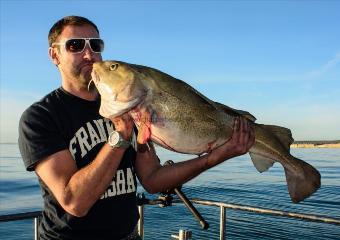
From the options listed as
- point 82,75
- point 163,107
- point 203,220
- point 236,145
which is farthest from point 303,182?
point 82,75

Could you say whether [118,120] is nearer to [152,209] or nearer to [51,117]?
[51,117]

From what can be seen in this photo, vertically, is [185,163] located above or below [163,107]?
below

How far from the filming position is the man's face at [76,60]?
3977 millimetres

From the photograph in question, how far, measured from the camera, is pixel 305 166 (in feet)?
13.9

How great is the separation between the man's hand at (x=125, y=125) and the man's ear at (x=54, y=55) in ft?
3.49

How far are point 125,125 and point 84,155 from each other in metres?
0.53

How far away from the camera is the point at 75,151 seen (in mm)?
3723

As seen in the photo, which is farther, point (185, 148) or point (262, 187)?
point (262, 187)

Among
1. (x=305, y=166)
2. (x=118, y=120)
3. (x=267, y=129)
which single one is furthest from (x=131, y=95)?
(x=305, y=166)

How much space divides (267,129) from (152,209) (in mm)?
25692

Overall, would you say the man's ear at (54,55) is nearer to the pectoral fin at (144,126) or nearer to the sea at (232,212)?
the pectoral fin at (144,126)

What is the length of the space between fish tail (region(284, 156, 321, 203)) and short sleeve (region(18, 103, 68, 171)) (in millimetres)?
2263

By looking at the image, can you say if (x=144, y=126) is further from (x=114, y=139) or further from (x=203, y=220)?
(x=203, y=220)

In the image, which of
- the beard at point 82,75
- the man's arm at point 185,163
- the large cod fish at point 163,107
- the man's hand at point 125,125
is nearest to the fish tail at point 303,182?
the man's arm at point 185,163
